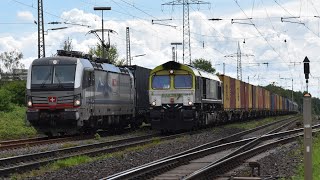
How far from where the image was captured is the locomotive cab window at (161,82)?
89.2 ft

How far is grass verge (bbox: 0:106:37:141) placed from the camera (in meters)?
27.9

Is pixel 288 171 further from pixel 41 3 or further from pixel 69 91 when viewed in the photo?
pixel 41 3

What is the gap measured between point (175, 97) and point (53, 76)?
6.91m

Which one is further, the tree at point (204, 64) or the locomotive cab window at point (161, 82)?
the tree at point (204, 64)

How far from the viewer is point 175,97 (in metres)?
26.9

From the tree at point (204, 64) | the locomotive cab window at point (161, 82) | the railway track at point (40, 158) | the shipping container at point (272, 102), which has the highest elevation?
the tree at point (204, 64)

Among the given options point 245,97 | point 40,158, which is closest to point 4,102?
point 245,97

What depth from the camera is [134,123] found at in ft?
105

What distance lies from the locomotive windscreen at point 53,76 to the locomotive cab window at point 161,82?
5869mm

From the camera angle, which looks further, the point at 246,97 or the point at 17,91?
the point at 17,91

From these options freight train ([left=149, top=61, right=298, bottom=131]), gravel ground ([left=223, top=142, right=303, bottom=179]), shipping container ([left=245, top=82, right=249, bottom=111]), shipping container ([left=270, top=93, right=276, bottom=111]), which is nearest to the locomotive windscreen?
freight train ([left=149, top=61, right=298, bottom=131])

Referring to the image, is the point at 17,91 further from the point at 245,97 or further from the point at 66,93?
the point at 66,93

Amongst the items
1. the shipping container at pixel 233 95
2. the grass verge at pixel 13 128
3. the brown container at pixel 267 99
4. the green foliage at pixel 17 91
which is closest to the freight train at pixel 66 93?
the grass verge at pixel 13 128

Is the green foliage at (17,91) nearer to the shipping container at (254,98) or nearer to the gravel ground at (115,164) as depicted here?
the shipping container at (254,98)
